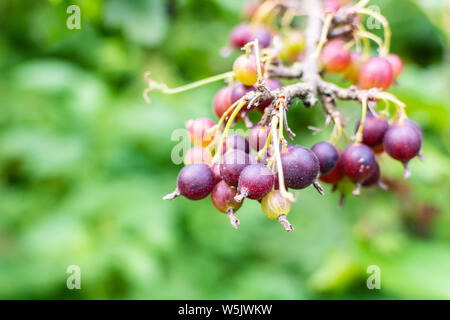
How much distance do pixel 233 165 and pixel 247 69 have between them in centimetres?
30

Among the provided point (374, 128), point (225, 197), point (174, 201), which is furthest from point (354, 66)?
point (174, 201)

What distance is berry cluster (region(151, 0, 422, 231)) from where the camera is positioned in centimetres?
105

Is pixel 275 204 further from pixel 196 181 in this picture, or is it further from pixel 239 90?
pixel 239 90

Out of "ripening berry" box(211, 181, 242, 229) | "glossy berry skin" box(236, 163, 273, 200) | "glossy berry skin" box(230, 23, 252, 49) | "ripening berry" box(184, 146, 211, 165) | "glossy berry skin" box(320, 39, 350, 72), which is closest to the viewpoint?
"glossy berry skin" box(236, 163, 273, 200)

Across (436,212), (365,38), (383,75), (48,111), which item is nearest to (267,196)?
(383,75)

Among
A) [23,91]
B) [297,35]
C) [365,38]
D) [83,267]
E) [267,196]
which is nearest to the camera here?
[267,196]

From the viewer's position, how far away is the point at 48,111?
3170mm

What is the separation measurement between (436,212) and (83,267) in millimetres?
2317

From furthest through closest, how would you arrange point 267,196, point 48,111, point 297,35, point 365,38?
point 48,111, point 297,35, point 365,38, point 267,196

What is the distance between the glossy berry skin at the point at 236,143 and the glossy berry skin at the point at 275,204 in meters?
0.17

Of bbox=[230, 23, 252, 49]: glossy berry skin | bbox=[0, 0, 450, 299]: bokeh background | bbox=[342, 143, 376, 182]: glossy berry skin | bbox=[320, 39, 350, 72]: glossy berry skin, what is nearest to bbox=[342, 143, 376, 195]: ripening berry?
bbox=[342, 143, 376, 182]: glossy berry skin

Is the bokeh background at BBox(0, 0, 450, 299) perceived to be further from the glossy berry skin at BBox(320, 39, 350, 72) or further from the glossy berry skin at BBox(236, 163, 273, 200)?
the glossy berry skin at BBox(236, 163, 273, 200)

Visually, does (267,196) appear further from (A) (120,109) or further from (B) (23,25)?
(B) (23,25)

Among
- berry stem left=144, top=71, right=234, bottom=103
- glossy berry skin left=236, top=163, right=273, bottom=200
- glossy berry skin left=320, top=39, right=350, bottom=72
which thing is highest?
glossy berry skin left=320, top=39, right=350, bottom=72
